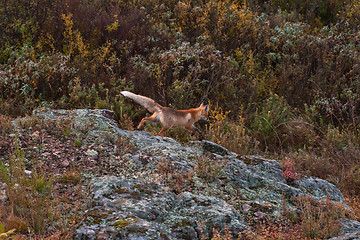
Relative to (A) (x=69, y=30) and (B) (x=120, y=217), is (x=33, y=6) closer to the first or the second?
(A) (x=69, y=30)

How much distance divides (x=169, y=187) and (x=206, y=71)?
5718mm

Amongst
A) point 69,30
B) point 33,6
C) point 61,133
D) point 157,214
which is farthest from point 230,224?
point 33,6

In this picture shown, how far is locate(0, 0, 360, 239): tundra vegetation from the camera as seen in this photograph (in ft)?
24.7

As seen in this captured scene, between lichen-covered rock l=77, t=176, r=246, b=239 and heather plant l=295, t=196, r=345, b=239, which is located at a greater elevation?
lichen-covered rock l=77, t=176, r=246, b=239

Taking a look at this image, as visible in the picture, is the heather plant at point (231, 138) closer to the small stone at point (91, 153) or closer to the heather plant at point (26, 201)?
the small stone at point (91, 153)

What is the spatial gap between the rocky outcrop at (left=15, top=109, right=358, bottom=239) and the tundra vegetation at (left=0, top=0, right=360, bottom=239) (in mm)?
643

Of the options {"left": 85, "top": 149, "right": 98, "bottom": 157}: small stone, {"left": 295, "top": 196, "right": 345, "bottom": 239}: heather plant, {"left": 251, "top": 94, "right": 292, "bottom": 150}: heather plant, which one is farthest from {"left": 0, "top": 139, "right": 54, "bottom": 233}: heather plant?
{"left": 251, "top": 94, "right": 292, "bottom": 150}: heather plant

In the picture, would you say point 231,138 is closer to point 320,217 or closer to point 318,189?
point 318,189

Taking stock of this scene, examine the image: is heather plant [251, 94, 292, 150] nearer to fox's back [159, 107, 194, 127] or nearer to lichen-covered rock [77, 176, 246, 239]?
fox's back [159, 107, 194, 127]

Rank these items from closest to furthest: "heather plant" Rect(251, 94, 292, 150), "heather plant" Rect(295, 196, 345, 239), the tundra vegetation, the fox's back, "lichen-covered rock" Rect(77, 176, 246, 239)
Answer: "lichen-covered rock" Rect(77, 176, 246, 239)
"heather plant" Rect(295, 196, 345, 239)
the fox's back
the tundra vegetation
"heather plant" Rect(251, 94, 292, 150)

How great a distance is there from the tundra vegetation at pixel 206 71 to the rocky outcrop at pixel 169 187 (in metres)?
0.64

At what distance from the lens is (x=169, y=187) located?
417cm

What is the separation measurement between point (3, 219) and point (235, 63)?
764cm

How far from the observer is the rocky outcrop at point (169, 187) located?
3.36 meters
